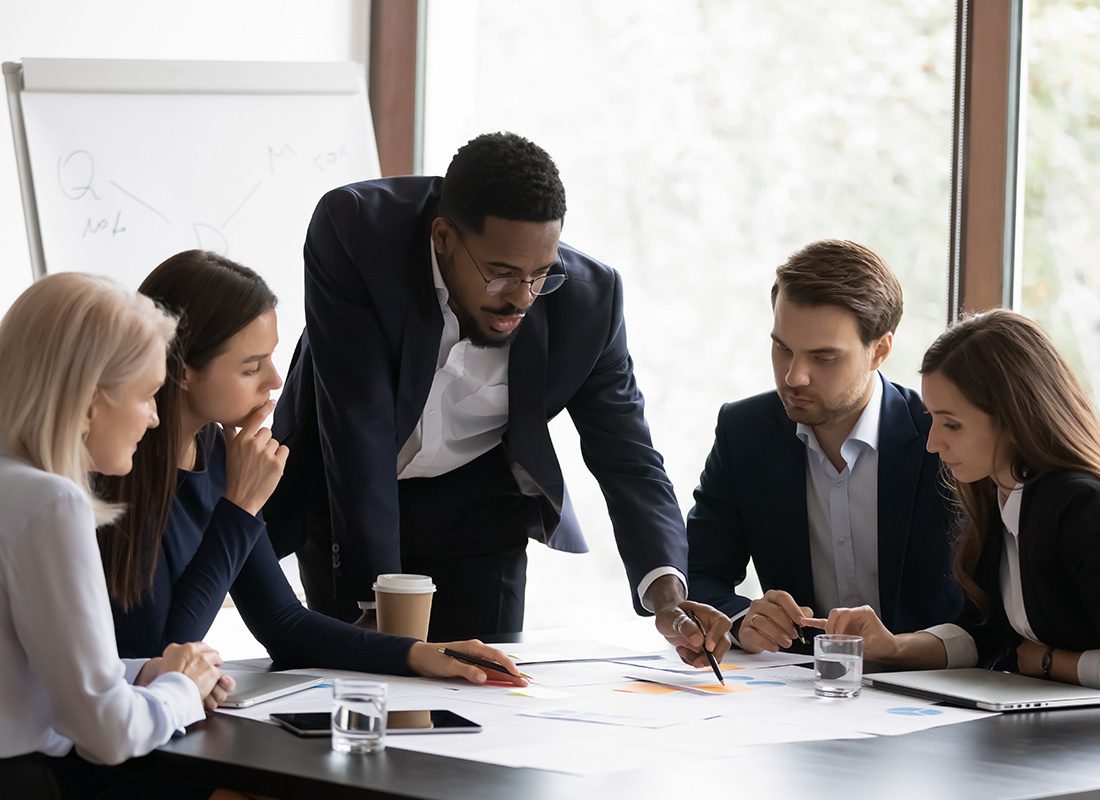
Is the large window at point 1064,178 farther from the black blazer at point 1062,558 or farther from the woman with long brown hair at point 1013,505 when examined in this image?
the black blazer at point 1062,558

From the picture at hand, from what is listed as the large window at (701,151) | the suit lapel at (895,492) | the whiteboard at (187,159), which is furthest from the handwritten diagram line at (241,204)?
the suit lapel at (895,492)

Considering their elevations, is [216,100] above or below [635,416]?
above

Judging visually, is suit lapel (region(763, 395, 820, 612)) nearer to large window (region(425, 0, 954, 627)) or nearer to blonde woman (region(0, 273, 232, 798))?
blonde woman (region(0, 273, 232, 798))

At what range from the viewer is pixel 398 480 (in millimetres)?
2600

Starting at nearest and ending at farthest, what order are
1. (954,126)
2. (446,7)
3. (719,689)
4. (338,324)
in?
(719,689) → (338,324) → (954,126) → (446,7)

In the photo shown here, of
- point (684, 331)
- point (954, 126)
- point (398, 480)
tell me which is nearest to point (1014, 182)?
point (954, 126)

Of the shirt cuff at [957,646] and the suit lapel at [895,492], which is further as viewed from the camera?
the suit lapel at [895,492]

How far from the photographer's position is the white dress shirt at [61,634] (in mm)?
1465

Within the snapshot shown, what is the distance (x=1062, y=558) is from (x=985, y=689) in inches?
11.3

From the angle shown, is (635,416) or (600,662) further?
(635,416)

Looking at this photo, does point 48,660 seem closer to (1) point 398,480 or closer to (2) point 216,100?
(1) point 398,480

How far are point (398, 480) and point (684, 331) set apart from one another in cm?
189

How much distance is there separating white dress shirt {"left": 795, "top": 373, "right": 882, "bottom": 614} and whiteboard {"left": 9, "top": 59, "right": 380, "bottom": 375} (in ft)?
5.83

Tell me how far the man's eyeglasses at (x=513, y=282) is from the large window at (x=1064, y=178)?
1.72m
